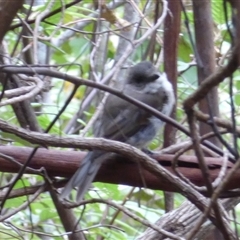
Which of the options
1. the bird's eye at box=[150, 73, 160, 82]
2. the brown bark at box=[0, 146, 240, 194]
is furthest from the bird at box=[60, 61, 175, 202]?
the brown bark at box=[0, 146, 240, 194]

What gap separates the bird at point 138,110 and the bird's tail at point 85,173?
0.08 meters

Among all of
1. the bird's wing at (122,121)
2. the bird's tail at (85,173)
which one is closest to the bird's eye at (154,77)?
the bird's wing at (122,121)

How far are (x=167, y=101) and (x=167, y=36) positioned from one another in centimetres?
26

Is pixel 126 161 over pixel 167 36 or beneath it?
beneath

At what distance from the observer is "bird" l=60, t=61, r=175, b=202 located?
1918mm

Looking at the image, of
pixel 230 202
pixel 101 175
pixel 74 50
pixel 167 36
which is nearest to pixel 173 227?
pixel 230 202

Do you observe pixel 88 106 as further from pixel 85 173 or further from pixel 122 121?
pixel 85 173

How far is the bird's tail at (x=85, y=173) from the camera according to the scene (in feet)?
4.63

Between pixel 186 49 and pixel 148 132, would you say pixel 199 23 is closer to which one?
pixel 148 132

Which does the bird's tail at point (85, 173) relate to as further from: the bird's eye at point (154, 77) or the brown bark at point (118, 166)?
the bird's eye at point (154, 77)

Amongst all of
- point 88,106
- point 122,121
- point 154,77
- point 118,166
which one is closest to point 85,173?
point 118,166

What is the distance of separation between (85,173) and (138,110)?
2.10 feet

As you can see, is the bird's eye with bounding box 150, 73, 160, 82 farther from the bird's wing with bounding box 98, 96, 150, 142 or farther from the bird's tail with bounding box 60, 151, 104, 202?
the bird's tail with bounding box 60, 151, 104, 202

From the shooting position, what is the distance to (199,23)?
1602mm
